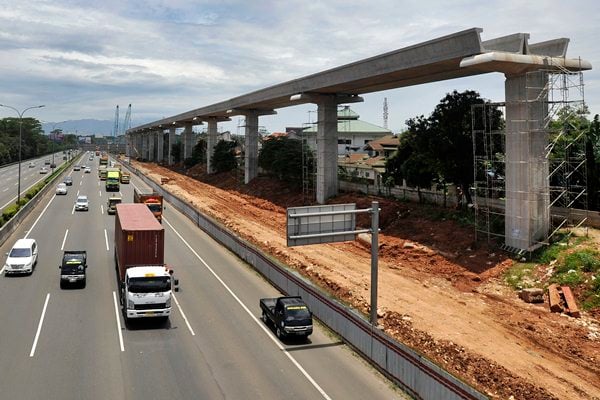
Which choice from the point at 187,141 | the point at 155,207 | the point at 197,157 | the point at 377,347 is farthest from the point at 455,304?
the point at 187,141

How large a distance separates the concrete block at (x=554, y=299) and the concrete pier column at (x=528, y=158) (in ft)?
18.3

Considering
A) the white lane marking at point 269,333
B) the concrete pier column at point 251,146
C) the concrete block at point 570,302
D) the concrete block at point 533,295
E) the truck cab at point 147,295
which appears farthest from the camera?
the concrete pier column at point 251,146

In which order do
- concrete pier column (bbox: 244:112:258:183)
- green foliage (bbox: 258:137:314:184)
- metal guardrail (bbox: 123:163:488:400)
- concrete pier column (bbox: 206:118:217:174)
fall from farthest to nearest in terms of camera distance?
concrete pier column (bbox: 206:118:217:174), concrete pier column (bbox: 244:112:258:183), green foliage (bbox: 258:137:314:184), metal guardrail (bbox: 123:163:488:400)

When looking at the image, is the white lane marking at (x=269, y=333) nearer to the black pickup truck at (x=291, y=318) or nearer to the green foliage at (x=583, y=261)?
the black pickup truck at (x=291, y=318)

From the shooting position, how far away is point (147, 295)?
24.8 metres

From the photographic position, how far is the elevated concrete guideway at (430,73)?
1393 inches

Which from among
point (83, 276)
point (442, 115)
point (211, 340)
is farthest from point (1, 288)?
point (442, 115)

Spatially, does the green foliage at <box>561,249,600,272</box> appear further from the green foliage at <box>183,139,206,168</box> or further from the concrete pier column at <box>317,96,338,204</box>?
the green foliage at <box>183,139,206,168</box>

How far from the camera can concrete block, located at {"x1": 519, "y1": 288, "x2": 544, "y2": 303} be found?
3019 cm

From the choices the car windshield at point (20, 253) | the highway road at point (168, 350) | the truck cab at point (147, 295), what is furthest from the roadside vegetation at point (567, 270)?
the car windshield at point (20, 253)

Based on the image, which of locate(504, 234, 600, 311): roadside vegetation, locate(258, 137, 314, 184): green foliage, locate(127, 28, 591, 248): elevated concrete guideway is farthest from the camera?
locate(258, 137, 314, 184): green foliage

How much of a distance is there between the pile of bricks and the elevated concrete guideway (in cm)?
618

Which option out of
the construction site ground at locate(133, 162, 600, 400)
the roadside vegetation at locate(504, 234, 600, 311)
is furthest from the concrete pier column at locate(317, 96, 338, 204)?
the roadside vegetation at locate(504, 234, 600, 311)

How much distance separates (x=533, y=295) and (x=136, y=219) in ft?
79.7
